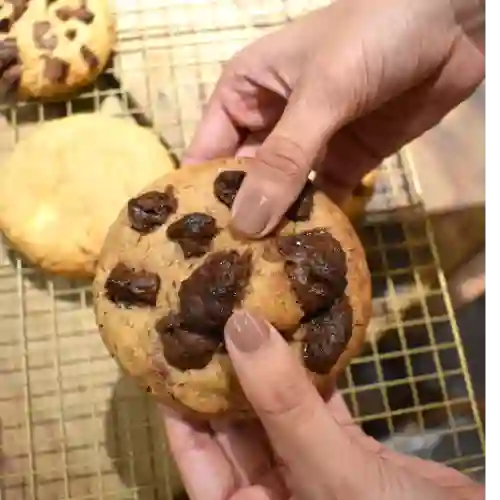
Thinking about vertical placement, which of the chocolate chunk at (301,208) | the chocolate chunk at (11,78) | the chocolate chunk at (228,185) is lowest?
the chocolate chunk at (301,208)

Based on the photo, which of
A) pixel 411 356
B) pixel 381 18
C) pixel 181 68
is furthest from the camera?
pixel 181 68

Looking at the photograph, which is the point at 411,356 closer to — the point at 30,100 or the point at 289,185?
the point at 289,185

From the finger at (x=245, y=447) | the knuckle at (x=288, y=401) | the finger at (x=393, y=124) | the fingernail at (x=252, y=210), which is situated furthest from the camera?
the finger at (x=393, y=124)

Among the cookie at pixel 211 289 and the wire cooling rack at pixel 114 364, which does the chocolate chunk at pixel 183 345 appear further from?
the wire cooling rack at pixel 114 364

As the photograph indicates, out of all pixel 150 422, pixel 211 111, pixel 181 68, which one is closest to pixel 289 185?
pixel 211 111

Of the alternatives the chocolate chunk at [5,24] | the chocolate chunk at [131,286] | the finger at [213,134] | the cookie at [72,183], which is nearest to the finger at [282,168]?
the chocolate chunk at [131,286]

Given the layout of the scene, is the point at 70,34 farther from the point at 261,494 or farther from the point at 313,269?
the point at 261,494

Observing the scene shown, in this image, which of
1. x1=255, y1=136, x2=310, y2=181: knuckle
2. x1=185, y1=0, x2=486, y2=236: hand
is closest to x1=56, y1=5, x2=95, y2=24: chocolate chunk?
x1=185, y1=0, x2=486, y2=236: hand
